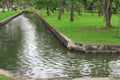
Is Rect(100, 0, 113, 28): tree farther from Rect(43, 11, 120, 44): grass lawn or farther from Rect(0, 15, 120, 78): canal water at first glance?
Rect(0, 15, 120, 78): canal water

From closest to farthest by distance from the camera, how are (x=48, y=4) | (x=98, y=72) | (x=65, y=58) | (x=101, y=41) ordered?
(x=98, y=72), (x=65, y=58), (x=101, y=41), (x=48, y=4)

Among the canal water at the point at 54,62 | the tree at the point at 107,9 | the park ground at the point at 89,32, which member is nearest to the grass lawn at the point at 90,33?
the park ground at the point at 89,32

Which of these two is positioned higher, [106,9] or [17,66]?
[106,9]

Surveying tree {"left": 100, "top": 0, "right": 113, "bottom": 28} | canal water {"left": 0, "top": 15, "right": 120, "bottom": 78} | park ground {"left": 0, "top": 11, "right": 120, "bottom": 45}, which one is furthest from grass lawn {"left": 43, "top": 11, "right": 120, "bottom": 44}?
canal water {"left": 0, "top": 15, "right": 120, "bottom": 78}

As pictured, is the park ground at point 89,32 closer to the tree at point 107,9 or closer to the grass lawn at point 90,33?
the grass lawn at point 90,33

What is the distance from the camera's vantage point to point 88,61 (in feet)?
71.1

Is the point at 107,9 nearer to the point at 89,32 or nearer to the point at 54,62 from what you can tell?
the point at 89,32

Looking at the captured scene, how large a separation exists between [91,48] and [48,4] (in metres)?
48.1

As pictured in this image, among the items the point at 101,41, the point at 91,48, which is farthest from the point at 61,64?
the point at 101,41

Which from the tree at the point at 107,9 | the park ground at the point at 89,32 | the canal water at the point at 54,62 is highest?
the tree at the point at 107,9

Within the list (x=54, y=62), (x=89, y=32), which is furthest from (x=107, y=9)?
(x=54, y=62)

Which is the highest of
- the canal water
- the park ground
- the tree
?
the tree

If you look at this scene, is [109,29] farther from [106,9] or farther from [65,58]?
[65,58]

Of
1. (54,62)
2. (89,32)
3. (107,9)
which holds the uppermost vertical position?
(107,9)
